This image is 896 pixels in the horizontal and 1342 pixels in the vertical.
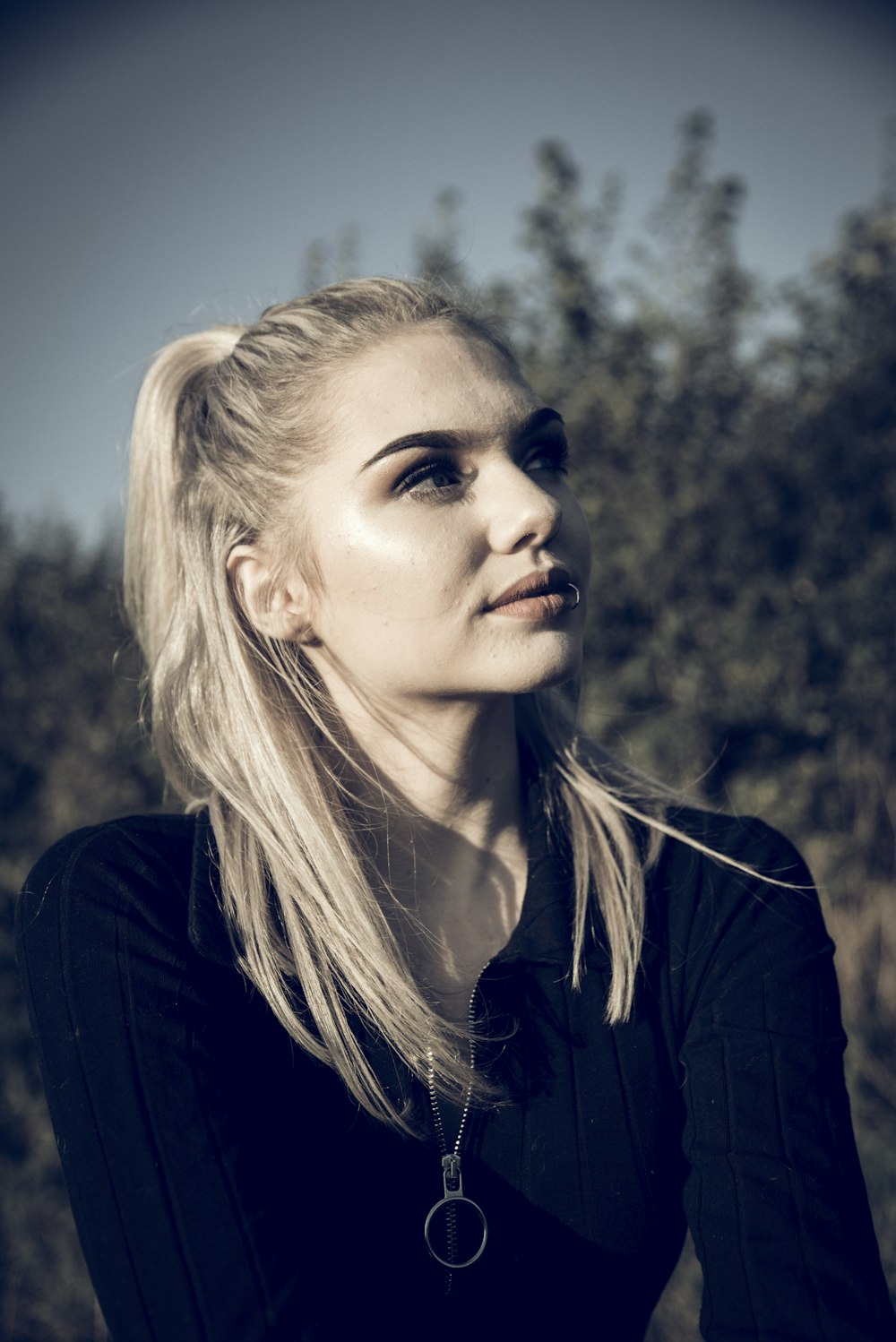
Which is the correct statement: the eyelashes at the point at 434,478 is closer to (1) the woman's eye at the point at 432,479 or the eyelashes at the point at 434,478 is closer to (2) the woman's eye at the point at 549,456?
(1) the woman's eye at the point at 432,479

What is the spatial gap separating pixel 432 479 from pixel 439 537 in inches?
5.8

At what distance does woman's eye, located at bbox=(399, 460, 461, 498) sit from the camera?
1915mm

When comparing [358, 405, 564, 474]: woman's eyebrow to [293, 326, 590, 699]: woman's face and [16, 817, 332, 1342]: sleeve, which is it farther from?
[16, 817, 332, 1342]: sleeve

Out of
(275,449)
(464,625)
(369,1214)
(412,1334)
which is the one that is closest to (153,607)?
(275,449)

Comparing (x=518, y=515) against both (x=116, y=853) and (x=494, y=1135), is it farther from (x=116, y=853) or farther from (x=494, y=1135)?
(x=494, y=1135)

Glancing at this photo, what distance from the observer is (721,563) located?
4.21 m

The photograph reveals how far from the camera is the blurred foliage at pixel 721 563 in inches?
163

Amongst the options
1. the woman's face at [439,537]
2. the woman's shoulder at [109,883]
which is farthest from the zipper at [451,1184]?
the woman's face at [439,537]

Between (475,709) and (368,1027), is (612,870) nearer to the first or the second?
(475,709)

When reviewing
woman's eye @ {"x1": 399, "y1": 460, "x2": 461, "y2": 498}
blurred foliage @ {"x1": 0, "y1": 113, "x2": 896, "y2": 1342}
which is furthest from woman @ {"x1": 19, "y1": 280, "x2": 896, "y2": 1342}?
blurred foliage @ {"x1": 0, "y1": 113, "x2": 896, "y2": 1342}

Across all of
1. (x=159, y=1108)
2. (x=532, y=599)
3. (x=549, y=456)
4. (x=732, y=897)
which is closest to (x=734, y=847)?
(x=732, y=897)

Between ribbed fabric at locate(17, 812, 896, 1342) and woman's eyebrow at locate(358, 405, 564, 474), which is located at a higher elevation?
woman's eyebrow at locate(358, 405, 564, 474)

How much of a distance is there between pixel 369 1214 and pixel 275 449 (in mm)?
1497

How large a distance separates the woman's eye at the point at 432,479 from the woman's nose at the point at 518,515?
0.26 ft
